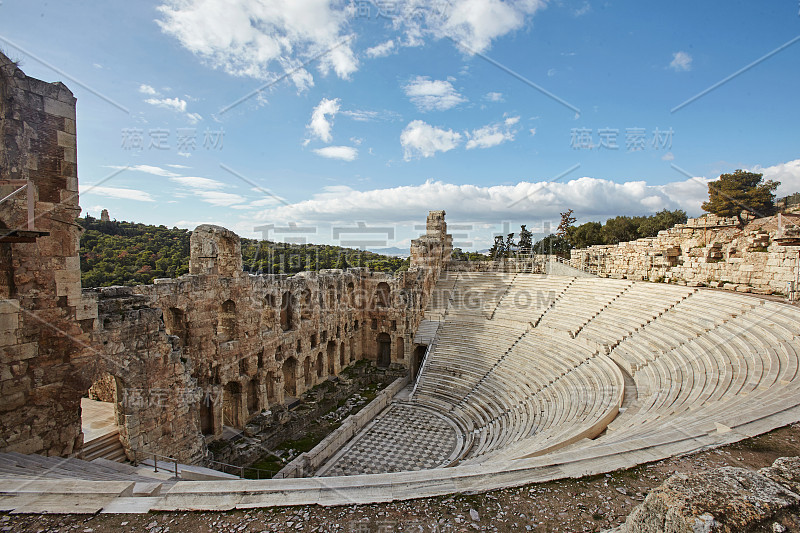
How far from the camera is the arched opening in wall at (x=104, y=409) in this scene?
9561mm

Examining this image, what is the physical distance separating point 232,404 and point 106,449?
614 centimetres

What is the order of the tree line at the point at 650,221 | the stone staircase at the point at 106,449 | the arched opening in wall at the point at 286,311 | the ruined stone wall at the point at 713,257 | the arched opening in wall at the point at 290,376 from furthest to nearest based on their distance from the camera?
1. the tree line at the point at 650,221
2. the arched opening in wall at the point at 290,376
3. the arched opening in wall at the point at 286,311
4. the ruined stone wall at the point at 713,257
5. the stone staircase at the point at 106,449

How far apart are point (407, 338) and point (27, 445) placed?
57.2 ft

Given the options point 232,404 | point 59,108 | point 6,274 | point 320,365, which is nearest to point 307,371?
point 320,365

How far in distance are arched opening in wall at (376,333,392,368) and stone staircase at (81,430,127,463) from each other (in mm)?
16152

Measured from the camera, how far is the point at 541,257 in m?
30.0

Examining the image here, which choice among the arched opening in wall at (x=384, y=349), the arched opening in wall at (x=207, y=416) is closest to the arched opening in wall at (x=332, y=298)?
the arched opening in wall at (x=384, y=349)

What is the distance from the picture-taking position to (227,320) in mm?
15188

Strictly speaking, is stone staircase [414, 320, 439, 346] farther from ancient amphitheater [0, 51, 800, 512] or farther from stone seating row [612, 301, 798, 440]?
stone seating row [612, 301, 798, 440]

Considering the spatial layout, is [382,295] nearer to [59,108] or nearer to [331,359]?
[331,359]

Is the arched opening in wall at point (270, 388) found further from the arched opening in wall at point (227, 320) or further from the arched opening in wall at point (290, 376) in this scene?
the arched opening in wall at point (227, 320)

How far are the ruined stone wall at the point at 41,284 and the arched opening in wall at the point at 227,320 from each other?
6344 mm

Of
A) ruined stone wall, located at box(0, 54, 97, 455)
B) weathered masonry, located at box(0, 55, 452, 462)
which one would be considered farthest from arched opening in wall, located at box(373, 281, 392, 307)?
ruined stone wall, located at box(0, 54, 97, 455)

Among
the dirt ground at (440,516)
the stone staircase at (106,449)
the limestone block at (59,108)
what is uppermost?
the limestone block at (59,108)
